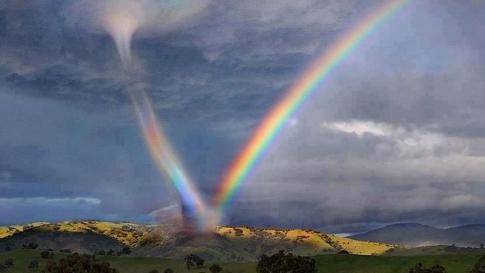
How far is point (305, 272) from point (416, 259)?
4170 cm

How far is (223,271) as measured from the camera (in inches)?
7840

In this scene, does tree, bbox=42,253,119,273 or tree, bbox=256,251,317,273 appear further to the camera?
tree, bbox=256,251,317,273

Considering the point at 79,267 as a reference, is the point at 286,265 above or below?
below

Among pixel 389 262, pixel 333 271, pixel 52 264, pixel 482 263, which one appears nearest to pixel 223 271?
pixel 333 271

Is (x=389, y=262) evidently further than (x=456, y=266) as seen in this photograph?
Yes

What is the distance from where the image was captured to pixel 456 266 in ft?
554

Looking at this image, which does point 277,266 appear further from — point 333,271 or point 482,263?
point 482,263

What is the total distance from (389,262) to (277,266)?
46.9 metres

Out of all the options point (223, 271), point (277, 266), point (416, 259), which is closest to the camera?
point (277, 266)

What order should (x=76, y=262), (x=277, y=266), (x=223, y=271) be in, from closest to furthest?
(x=76, y=262)
(x=277, y=266)
(x=223, y=271)

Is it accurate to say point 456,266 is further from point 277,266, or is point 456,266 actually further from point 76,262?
point 76,262

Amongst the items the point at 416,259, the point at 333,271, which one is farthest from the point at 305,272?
the point at 416,259

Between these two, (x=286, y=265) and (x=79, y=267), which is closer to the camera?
(x=79, y=267)

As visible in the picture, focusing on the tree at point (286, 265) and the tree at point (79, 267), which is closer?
the tree at point (79, 267)
